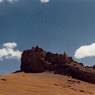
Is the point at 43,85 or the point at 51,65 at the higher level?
the point at 51,65

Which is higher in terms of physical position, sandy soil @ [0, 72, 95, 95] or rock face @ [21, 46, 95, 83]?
rock face @ [21, 46, 95, 83]

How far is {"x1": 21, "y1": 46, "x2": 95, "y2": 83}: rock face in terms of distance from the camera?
321 ft

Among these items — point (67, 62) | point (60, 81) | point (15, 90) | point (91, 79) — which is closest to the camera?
point (15, 90)

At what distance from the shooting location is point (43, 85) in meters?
79.6

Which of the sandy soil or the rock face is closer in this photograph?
the sandy soil

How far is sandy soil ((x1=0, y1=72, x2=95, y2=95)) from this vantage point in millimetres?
70812

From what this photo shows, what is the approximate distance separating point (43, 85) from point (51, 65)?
20754 mm

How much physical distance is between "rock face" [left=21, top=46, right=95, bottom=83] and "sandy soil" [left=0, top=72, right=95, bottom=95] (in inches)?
158

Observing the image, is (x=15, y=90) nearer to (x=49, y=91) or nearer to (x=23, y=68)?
(x=49, y=91)

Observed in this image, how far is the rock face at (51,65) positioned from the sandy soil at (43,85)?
4.02 meters

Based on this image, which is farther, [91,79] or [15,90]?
[91,79]

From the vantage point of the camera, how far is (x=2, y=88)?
2761 inches

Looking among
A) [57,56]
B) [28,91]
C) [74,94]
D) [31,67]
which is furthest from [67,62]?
[28,91]

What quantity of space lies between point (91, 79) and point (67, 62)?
928 cm
